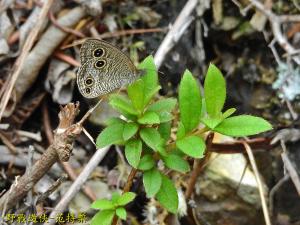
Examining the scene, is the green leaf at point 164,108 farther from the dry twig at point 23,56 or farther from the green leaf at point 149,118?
the dry twig at point 23,56

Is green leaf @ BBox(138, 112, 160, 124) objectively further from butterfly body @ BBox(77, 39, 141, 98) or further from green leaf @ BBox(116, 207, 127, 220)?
green leaf @ BBox(116, 207, 127, 220)

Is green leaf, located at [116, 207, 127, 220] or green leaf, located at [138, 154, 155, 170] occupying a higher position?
green leaf, located at [138, 154, 155, 170]

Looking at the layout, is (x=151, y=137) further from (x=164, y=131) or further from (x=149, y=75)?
(x=149, y=75)

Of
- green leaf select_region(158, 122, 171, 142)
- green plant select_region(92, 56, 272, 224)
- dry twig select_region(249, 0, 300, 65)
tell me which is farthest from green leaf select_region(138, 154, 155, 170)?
dry twig select_region(249, 0, 300, 65)

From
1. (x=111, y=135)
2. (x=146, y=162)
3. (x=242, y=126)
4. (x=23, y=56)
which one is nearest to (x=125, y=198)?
(x=146, y=162)

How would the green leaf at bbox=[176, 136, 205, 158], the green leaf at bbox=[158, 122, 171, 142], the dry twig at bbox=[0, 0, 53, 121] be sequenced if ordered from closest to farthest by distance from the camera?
the green leaf at bbox=[176, 136, 205, 158]
the green leaf at bbox=[158, 122, 171, 142]
the dry twig at bbox=[0, 0, 53, 121]

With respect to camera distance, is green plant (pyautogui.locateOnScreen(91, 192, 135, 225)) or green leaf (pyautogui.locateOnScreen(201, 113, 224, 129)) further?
green plant (pyautogui.locateOnScreen(91, 192, 135, 225))

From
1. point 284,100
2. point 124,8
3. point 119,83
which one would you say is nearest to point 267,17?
point 284,100
